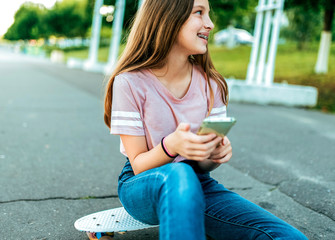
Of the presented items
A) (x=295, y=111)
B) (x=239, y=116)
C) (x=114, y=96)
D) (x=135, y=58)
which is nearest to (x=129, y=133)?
(x=114, y=96)

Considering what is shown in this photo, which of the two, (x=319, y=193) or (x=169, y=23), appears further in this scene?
(x=319, y=193)

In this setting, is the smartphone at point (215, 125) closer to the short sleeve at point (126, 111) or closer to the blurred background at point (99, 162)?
the short sleeve at point (126, 111)

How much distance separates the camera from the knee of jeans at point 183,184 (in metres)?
1.48

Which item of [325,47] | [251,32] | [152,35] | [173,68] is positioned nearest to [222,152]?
[173,68]

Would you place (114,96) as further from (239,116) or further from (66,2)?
(66,2)

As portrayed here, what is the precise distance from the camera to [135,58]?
80.7 inches

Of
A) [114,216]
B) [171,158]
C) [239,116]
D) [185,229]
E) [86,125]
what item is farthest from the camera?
[239,116]

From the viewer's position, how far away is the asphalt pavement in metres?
2.70

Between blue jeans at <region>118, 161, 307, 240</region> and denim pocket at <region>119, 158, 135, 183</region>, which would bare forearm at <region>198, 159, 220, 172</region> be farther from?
denim pocket at <region>119, 158, 135, 183</region>

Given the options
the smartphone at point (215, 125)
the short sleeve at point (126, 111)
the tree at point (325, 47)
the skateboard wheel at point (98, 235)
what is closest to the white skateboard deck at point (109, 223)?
the skateboard wheel at point (98, 235)

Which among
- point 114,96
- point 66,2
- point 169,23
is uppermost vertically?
point 66,2

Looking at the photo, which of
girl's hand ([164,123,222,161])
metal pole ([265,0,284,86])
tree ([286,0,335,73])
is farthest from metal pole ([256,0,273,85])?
girl's hand ([164,123,222,161])

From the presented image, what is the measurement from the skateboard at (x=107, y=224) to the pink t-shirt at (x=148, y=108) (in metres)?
0.46

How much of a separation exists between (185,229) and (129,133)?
62 cm
